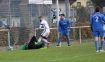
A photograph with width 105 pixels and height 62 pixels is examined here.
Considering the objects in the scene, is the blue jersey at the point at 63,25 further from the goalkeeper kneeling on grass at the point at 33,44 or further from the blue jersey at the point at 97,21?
the blue jersey at the point at 97,21

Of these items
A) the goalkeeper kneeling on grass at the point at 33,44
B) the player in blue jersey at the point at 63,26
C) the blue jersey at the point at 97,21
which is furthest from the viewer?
the player in blue jersey at the point at 63,26

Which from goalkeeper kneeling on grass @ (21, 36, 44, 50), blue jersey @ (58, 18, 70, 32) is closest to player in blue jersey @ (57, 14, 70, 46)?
blue jersey @ (58, 18, 70, 32)

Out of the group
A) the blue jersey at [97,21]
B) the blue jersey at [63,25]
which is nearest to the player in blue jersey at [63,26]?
the blue jersey at [63,25]

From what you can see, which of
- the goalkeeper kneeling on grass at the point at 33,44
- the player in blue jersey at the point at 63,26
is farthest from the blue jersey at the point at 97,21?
the player in blue jersey at the point at 63,26

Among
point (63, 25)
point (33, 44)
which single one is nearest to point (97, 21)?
point (33, 44)

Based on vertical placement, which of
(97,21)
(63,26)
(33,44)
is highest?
(97,21)

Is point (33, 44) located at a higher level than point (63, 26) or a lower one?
lower

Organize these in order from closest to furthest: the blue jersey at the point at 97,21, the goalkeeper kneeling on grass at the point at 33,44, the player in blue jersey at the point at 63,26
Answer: the blue jersey at the point at 97,21
the goalkeeper kneeling on grass at the point at 33,44
the player in blue jersey at the point at 63,26

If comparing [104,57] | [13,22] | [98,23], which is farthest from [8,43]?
[104,57]

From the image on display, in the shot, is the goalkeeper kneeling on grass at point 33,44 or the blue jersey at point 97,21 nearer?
the blue jersey at point 97,21

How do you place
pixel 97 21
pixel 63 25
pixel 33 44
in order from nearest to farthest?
pixel 97 21, pixel 33 44, pixel 63 25

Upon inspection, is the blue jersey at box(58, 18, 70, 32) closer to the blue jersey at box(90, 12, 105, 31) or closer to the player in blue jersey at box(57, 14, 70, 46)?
the player in blue jersey at box(57, 14, 70, 46)

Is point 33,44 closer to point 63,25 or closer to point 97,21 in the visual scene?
point 63,25

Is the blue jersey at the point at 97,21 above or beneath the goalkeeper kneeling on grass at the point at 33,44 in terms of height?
above
